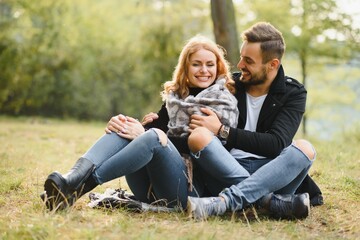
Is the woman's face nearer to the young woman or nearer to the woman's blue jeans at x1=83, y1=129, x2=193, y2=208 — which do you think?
the young woman

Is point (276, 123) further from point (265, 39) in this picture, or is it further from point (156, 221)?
point (156, 221)

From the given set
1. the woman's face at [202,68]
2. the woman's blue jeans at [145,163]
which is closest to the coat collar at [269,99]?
the woman's face at [202,68]

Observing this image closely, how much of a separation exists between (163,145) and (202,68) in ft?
2.41

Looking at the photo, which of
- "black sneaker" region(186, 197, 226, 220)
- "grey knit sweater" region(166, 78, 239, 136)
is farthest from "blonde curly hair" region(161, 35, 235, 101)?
"black sneaker" region(186, 197, 226, 220)

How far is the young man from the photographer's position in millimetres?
3127

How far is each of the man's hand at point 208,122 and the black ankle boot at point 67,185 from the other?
73 centimetres

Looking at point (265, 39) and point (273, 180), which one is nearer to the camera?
point (273, 180)

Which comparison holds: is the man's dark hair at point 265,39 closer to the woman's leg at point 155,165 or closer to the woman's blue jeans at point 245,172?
the woman's blue jeans at point 245,172

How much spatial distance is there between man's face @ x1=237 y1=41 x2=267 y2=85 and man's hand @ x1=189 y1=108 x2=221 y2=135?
515mm

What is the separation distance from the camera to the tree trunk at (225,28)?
8633 mm

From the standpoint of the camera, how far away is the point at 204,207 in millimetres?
3051

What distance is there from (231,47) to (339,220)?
5725 millimetres

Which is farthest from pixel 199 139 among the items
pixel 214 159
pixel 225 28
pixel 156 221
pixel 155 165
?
pixel 225 28

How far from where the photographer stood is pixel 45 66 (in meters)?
15.9
